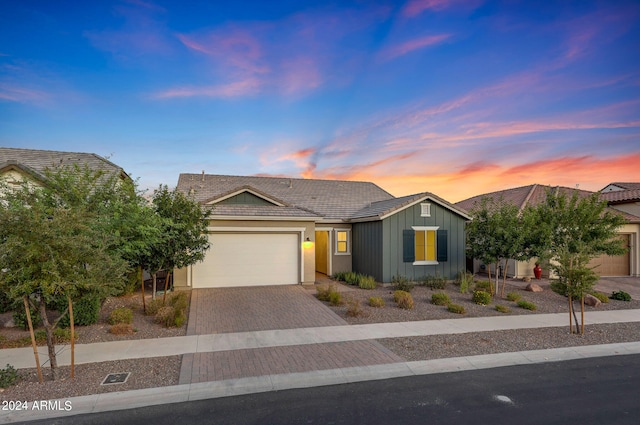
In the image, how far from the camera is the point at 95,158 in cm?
1823

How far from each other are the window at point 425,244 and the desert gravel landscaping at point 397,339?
8.70 feet

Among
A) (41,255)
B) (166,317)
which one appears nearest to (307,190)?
(166,317)

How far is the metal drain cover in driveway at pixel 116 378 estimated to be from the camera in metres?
5.73

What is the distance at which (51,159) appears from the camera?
55.0 ft

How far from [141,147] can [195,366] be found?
55.5 ft

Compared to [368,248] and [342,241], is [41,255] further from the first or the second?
Result: [342,241]

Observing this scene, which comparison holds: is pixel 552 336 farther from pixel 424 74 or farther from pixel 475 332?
pixel 424 74

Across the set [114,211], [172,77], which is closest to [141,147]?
[172,77]

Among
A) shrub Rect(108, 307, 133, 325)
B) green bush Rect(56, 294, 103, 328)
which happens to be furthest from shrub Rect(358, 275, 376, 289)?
green bush Rect(56, 294, 103, 328)

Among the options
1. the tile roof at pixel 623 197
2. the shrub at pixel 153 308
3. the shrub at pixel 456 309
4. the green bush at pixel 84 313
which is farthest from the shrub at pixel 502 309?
the tile roof at pixel 623 197

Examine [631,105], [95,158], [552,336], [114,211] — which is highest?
[631,105]

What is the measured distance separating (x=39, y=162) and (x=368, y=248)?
16417 millimetres

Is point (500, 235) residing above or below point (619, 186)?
below

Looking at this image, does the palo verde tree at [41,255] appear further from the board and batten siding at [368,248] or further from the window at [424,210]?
the window at [424,210]
